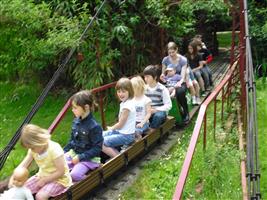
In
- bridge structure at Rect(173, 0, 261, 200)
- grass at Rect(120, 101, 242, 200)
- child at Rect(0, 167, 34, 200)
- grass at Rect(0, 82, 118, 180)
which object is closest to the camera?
bridge structure at Rect(173, 0, 261, 200)

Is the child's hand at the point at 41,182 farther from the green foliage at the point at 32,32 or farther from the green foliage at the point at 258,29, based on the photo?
the green foliage at the point at 258,29

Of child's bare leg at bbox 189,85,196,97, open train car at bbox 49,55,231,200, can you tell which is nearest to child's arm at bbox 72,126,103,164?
open train car at bbox 49,55,231,200

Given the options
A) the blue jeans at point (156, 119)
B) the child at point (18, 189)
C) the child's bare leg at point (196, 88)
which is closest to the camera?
the child at point (18, 189)

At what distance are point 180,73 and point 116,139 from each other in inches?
109

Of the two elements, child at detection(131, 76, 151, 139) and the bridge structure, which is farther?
child at detection(131, 76, 151, 139)

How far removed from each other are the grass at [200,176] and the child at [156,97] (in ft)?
2.03

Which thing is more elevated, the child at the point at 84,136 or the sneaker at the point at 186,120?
the child at the point at 84,136

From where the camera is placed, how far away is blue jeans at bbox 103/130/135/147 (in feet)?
18.9

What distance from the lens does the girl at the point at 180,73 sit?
7637 mm

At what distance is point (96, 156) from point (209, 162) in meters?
1.34

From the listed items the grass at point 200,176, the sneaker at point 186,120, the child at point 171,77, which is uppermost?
the child at point 171,77

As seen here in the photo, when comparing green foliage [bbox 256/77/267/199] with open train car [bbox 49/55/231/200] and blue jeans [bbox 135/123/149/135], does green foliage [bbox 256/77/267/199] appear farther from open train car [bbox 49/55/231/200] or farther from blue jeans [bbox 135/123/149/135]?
blue jeans [bbox 135/123/149/135]

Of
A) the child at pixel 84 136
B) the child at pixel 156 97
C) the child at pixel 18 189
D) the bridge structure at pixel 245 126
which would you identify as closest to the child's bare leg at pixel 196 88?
the bridge structure at pixel 245 126

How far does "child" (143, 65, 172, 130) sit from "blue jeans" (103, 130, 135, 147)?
0.92 metres
